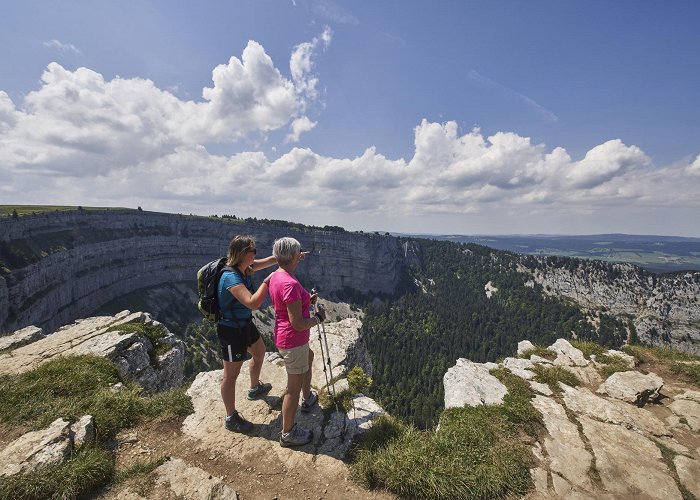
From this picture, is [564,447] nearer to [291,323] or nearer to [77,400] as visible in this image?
[291,323]

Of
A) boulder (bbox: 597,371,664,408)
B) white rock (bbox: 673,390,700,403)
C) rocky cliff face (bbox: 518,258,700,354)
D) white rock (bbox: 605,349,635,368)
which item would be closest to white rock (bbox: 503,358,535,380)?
boulder (bbox: 597,371,664,408)

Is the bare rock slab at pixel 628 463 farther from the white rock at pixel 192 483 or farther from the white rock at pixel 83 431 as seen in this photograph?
the white rock at pixel 83 431

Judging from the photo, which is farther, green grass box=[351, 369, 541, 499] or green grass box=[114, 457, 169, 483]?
green grass box=[351, 369, 541, 499]

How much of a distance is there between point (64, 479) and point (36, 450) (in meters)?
1.43

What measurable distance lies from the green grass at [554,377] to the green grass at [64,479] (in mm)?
13357

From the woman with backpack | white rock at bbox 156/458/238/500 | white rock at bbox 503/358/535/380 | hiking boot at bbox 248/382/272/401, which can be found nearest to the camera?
white rock at bbox 156/458/238/500

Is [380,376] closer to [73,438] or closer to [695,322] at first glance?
[73,438]

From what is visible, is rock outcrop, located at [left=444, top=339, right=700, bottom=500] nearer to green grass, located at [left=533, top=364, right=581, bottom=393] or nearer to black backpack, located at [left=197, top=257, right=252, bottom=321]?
green grass, located at [left=533, top=364, right=581, bottom=393]

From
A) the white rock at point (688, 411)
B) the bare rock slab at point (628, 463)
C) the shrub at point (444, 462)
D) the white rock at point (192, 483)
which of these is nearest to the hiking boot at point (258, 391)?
the white rock at point (192, 483)

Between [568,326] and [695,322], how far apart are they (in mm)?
64973

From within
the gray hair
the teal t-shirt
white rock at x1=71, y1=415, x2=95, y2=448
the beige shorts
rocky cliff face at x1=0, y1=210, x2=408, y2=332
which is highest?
the gray hair

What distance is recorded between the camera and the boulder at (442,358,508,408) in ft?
33.8

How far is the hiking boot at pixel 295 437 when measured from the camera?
7.52 m

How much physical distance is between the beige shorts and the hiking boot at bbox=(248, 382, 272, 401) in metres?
3.12
